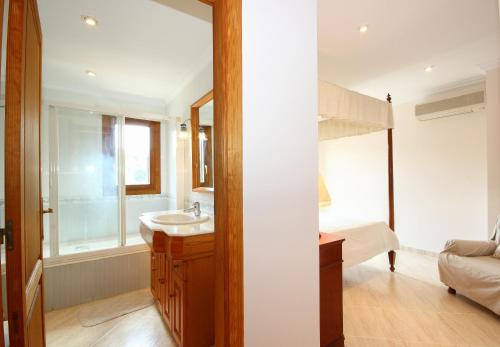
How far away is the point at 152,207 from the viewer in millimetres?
3428

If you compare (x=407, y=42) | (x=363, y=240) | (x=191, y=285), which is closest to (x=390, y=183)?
(x=363, y=240)

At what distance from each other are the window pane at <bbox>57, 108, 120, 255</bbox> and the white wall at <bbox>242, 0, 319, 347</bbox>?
7.90 feet

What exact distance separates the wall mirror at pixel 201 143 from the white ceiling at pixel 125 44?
0.43m

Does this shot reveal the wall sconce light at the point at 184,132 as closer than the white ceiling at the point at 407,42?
No

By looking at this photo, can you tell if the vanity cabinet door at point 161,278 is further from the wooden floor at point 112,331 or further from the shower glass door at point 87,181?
the shower glass door at point 87,181

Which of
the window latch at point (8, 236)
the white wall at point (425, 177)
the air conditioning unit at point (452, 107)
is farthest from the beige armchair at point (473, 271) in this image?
the window latch at point (8, 236)

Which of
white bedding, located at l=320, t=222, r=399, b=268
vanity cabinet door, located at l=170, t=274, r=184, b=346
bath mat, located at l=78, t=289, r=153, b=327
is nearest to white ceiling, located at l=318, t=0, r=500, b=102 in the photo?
white bedding, located at l=320, t=222, r=399, b=268

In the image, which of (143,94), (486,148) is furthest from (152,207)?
(486,148)

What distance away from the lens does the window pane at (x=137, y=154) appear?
3271 millimetres

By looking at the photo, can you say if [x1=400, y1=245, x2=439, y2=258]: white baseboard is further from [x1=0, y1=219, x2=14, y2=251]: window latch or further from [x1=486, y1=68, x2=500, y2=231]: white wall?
[x1=0, y1=219, x2=14, y2=251]: window latch

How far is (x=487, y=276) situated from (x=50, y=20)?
4196mm

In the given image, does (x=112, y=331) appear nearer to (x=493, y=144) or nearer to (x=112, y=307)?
(x=112, y=307)

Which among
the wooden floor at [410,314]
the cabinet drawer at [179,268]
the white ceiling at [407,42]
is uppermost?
the white ceiling at [407,42]

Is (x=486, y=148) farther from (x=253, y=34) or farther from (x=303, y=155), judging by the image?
(x=253, y=34)
